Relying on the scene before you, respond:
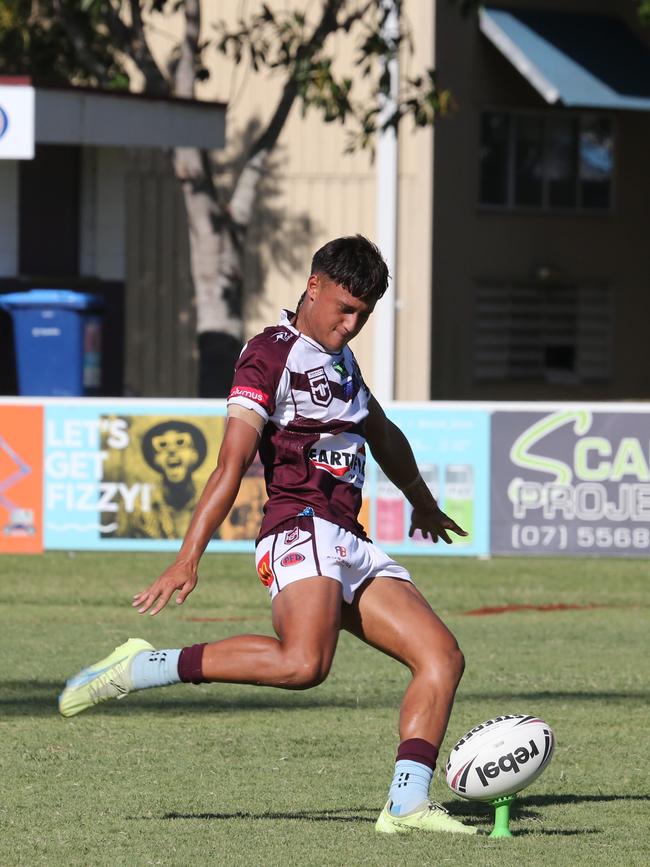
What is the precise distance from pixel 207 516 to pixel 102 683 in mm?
722

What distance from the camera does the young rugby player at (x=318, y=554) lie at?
18.4 ft

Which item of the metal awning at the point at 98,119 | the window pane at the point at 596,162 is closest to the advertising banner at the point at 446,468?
the metal awning at the point at 98,119

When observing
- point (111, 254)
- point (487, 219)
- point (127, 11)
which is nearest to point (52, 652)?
point (111, 254)

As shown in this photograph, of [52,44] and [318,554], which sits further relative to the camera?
[52,44]

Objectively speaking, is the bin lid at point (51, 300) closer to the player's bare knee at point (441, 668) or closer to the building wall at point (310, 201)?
the building wall at point (310, 201)

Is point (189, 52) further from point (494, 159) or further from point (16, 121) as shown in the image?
point (494, 159)

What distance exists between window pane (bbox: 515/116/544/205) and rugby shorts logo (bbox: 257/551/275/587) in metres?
24.9

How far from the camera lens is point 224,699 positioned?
29.9 ft

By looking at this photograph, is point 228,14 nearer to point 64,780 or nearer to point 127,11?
point 127,11

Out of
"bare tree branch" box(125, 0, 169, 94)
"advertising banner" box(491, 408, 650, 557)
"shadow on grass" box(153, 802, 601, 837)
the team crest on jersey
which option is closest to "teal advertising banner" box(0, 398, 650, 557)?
"advertising banner" box(491, 408, 650, 557)

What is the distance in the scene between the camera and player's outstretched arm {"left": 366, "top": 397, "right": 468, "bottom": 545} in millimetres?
6184

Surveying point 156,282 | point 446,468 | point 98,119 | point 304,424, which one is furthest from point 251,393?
point 156,282

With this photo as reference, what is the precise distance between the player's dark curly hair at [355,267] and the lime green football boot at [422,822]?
1.63 meters

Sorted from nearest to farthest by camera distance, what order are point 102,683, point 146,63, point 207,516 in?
point 207,516 < point 102,683 < point 146,63
